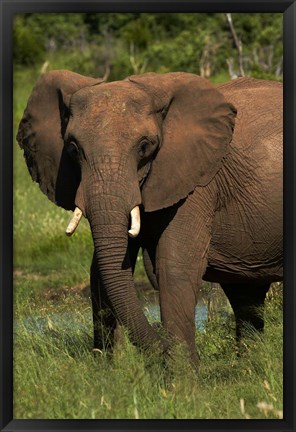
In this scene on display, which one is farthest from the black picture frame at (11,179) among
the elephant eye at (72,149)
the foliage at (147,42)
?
the foliage at (147,42)

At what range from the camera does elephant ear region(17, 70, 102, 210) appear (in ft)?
26.0

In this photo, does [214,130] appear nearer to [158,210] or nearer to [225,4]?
[158,210]

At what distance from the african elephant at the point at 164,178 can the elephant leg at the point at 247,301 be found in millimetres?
488

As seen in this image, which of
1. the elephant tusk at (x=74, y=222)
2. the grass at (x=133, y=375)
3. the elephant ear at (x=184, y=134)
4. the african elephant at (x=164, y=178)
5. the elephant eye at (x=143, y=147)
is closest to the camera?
the grass at (x=133, y=375)

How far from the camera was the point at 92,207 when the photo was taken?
734 cm

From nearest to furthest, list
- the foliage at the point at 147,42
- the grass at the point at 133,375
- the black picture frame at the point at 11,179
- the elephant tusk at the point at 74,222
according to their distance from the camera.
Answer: the black picture frame at the point at 11,179
the grass at the point at 133,375
the elephant tusk at the point at 74,222
the foliage at the point at 147,42

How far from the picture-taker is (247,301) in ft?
30.8

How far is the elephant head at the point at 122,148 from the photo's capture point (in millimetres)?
7375

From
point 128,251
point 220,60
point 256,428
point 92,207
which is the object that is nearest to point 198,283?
point 128,251

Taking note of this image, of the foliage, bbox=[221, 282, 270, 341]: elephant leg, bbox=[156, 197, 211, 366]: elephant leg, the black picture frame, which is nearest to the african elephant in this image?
bbox=[156, 197, 211, 366]: elephant leg

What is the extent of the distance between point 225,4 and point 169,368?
7.08 ft

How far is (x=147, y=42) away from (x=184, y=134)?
1825 centimetres

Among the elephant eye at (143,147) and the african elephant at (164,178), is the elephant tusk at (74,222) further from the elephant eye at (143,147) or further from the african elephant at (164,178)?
the elephant eye at (143,147)

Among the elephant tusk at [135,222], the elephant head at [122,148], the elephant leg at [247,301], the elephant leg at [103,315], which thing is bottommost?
the elephant leg at [247,301]
